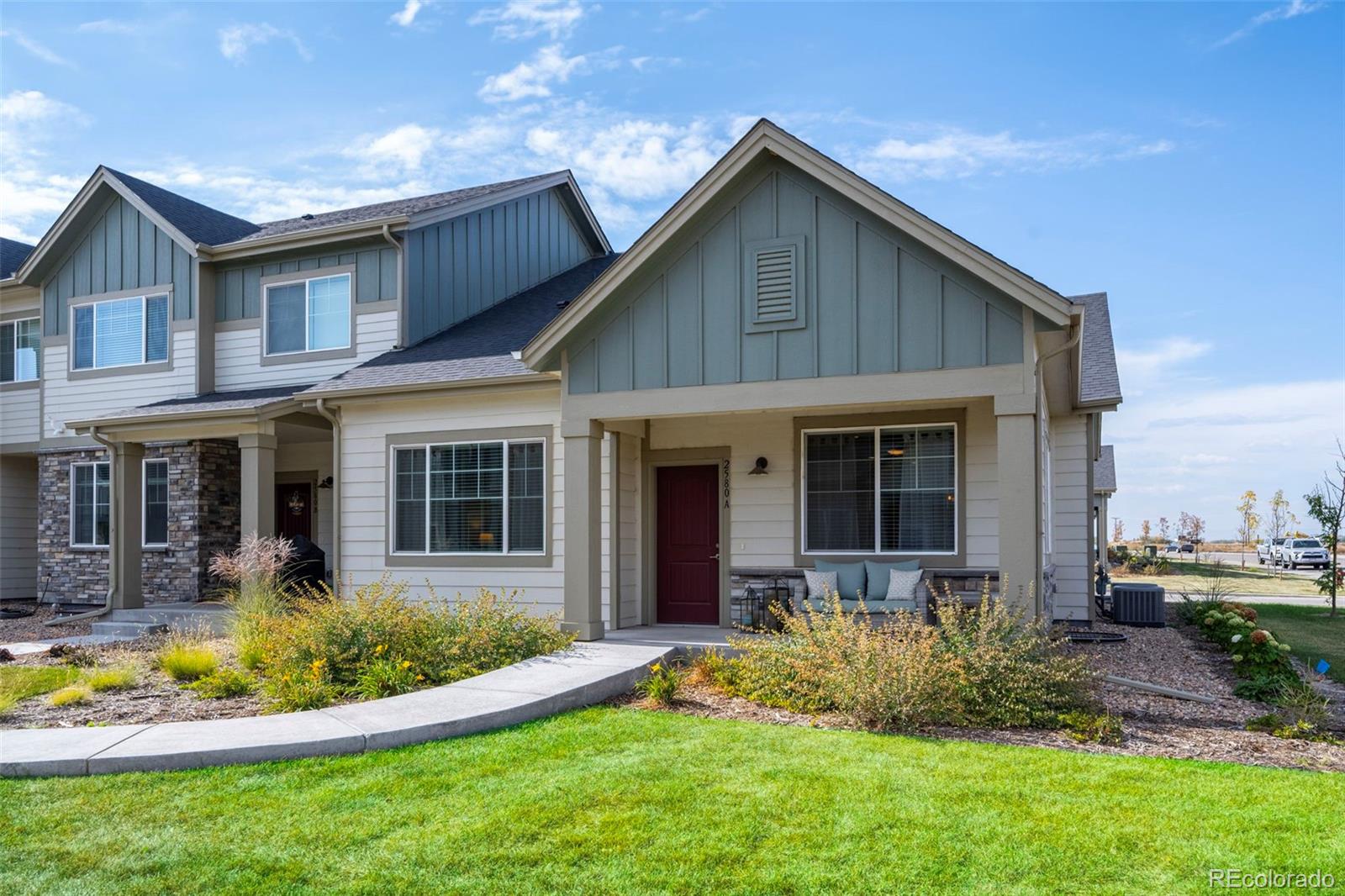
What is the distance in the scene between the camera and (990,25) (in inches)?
427

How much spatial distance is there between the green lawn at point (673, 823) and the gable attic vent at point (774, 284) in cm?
469

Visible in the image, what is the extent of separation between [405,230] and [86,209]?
6.33 metres

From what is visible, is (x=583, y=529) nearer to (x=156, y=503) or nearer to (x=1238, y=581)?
(x=156, y=503)

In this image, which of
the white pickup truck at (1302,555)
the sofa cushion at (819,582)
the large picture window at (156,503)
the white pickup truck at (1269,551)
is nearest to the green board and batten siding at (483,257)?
the large picture window at (156,503)

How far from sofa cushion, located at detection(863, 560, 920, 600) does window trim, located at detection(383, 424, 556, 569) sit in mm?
3963

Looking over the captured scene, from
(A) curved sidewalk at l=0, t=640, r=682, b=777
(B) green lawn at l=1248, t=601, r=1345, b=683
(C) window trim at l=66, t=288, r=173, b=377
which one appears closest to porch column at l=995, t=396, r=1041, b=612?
(A) curved sidewalk at l=0, t=640, r=682, b=777

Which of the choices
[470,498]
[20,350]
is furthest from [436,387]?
[20,350]

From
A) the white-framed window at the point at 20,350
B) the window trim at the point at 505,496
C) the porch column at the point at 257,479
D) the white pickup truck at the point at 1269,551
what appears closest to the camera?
the window trim at the point at 505,496

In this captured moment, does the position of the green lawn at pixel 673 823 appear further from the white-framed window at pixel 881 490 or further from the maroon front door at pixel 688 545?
the maroon front door at pixel 688 545

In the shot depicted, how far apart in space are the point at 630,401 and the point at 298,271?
7.76 meters

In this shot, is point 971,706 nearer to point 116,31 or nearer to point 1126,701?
point 1126,701

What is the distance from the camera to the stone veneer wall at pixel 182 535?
49.7 ft

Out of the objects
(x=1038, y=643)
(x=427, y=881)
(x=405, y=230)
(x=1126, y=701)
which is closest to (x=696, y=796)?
(x=427, y=881)

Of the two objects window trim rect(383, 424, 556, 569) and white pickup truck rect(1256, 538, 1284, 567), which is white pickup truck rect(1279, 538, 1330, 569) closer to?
white pickup truck rect(1256, 538, 1284, 567)
